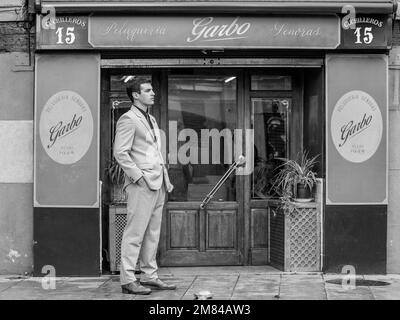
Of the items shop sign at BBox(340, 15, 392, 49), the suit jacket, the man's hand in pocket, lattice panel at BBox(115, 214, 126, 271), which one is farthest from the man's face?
shop sign at BBox(340, 15, 392, 49)

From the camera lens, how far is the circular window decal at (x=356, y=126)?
10.5 m

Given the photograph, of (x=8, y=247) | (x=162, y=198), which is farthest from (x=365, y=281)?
(x=8, y=247)

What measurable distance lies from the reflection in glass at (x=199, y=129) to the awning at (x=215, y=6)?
4.21 ft

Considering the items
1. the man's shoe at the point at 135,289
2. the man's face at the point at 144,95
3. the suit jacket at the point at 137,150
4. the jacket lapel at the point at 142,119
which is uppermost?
the man's face at the point at 144,95

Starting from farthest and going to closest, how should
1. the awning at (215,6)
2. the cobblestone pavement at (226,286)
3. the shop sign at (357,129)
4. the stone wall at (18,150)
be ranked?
1. the stone wall at (18,150)
2. the shop sign at (357,129)
3. the awning at (215,6)
4. the cobblestone pavement at (226,286)

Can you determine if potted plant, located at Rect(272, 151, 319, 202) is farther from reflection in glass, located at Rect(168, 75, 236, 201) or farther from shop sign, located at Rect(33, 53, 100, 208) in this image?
shop sign, located at Rect(33, 53, 100, 208)

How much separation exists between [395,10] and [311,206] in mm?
2633

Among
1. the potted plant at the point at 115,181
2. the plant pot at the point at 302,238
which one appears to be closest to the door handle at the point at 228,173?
the plant pot at the point at 302,238

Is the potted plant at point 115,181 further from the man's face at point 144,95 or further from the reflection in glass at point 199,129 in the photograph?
the man's face at point 144,95

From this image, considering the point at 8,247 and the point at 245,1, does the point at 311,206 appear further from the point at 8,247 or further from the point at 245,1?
the point at 8,247

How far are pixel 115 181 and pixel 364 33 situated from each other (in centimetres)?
370

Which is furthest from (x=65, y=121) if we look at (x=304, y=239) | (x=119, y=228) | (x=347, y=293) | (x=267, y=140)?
(x=347, y=293)

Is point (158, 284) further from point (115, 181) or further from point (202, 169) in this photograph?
point (202, 169)

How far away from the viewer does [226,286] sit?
387 inches
